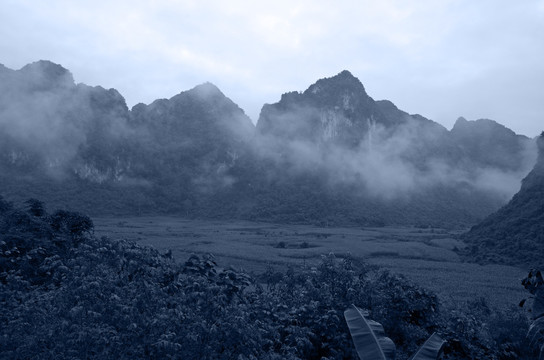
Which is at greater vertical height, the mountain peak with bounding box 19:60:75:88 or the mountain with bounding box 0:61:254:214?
the mountain peak with bounding box 19:60:75:88

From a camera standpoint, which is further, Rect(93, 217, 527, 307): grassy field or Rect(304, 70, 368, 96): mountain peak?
Rect(304, 70, 368, 96): mountain peak

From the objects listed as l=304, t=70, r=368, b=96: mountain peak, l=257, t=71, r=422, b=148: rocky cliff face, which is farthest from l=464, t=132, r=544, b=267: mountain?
l=304, t=70, r=368, b=96: mountain peak

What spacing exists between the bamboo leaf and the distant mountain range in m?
Result: 41.6

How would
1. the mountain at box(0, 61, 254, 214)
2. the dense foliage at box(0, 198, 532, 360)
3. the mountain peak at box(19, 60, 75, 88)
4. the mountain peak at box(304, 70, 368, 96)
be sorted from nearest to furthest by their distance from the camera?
the dense foliage at box(0, 198, 532, 360) < the mountain at box(0, 61, 254, 214) < the mountain peak at box(19, 60, 75, 88) < the mountain peak at box(304, 70, 368, 96)

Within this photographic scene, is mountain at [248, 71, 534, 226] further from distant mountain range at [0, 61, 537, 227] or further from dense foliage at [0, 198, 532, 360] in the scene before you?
dense foliage at [0, 198, 532, 360]

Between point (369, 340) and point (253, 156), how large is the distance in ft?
196

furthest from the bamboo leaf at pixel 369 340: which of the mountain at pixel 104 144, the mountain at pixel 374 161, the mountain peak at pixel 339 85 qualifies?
the mountain peak at pixel 339 85

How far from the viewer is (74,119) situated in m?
56.8

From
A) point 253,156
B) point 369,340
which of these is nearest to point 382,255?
point 369,340

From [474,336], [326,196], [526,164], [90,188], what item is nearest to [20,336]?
[474,336]

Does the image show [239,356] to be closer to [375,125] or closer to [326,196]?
[326,196]

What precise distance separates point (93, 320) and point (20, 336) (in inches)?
20.3

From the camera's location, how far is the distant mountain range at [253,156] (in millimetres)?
51500

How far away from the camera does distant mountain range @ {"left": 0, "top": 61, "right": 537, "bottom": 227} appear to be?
169ft
